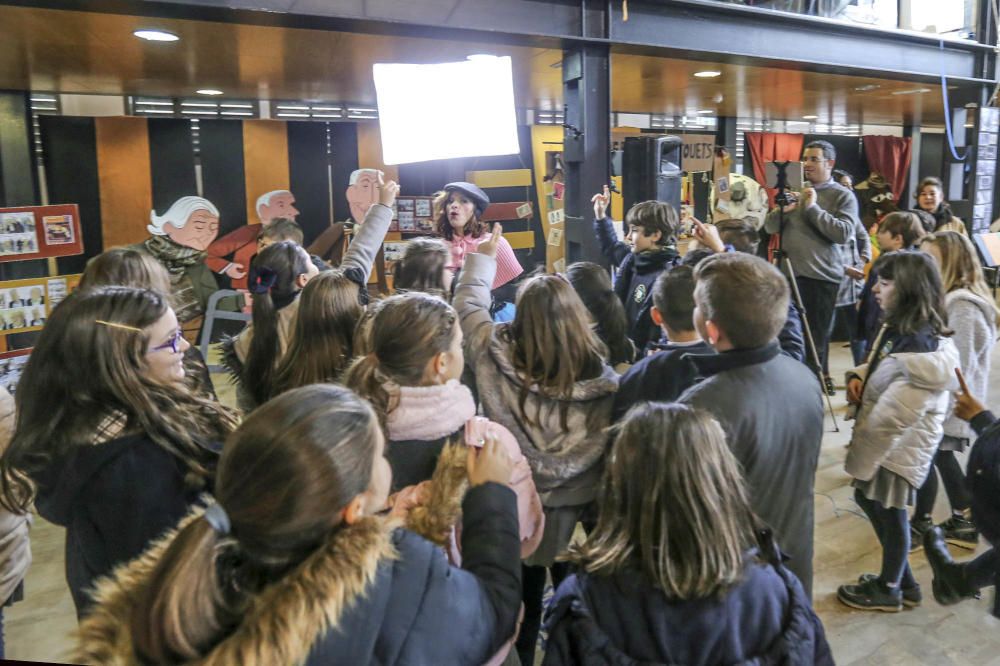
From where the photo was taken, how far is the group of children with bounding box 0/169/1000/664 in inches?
35.7

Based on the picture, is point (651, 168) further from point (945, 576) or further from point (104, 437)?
point (104, 437)

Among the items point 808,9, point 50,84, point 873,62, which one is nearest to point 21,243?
point 50,84

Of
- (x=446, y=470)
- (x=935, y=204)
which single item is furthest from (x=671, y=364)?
(x=935, y=204)

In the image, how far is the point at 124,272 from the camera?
86.4 inches

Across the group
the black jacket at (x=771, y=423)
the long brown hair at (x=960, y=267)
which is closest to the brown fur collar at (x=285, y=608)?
the black jacket at (x=771, y=423)

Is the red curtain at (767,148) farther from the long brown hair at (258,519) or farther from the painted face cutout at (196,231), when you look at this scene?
the long brown hair at (258,519)

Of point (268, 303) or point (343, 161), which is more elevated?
point (343, 161)

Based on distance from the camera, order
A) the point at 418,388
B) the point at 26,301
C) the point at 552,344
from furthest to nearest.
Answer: the point at 26,301 → the point at 552,344 → the point at 418,388

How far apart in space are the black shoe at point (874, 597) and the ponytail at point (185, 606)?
241 centimetres

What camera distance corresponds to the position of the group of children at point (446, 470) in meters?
0.91

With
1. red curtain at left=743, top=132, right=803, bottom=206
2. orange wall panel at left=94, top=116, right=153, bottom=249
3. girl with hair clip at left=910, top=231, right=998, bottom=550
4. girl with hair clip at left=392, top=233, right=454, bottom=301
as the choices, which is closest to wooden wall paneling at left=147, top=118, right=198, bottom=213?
orange wall panel at left=94, top=116, right=153, bottom=249

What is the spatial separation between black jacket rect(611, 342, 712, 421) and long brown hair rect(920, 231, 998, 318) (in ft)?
5.58

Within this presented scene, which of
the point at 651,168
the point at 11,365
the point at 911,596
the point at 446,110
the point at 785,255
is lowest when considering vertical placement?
the point at 911,596

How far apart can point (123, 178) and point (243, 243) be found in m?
1.17
